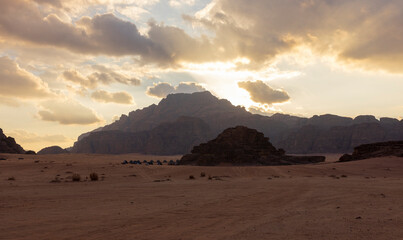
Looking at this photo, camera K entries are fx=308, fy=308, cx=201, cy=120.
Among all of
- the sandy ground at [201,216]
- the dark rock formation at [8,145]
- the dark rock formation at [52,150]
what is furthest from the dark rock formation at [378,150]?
the dark rock formation at [52,150]

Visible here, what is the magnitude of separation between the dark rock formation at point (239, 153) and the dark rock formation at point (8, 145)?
5124cm

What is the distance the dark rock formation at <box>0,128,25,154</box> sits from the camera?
77688mm

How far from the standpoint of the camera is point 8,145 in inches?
3182

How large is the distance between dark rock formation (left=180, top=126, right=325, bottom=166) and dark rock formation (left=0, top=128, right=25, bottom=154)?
5124 cm

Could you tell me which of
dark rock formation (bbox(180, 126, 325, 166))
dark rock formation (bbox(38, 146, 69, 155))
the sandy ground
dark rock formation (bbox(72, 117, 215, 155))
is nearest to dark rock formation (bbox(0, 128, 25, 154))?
dark rock formation (bbox(38, 146, 69, 155))

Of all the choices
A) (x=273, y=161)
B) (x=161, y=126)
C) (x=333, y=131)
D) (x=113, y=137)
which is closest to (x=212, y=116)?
(x=161, y=126)

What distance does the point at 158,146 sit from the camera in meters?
150

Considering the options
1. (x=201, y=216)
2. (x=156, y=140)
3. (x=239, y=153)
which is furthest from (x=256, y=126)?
(x=201, y=216)

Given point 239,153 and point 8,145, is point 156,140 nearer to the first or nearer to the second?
point 8,145

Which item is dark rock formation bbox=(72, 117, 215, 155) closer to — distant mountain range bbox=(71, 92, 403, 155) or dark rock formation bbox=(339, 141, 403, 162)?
distant mountain range bbox=(71, 92, 403, 155)

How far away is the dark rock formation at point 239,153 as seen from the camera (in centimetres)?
5147

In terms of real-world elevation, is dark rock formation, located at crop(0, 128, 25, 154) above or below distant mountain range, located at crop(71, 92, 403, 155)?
below

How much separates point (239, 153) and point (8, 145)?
63.6 meters

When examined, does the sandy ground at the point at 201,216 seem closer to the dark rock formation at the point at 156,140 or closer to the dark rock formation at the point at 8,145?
the dark rock formation at the point at 8,145
